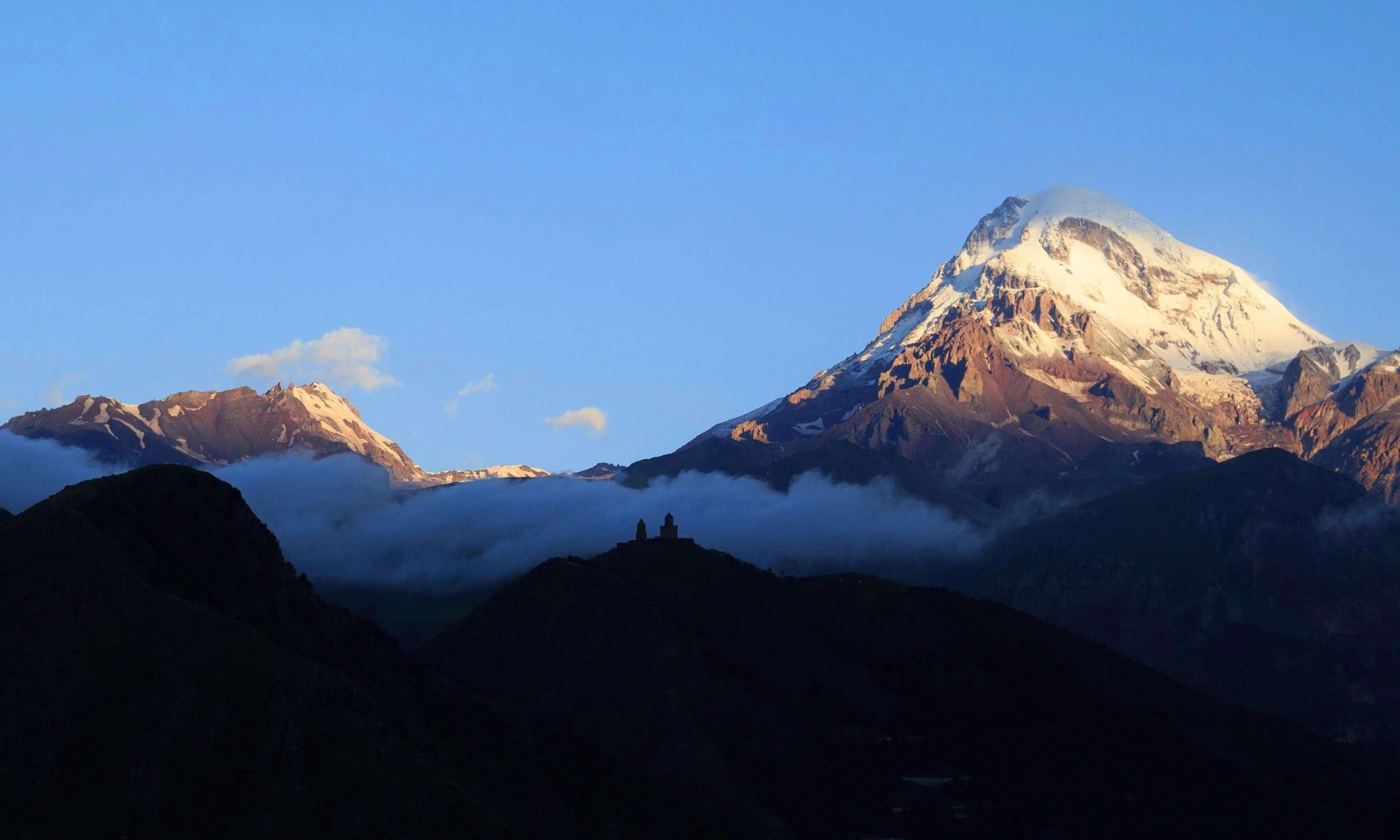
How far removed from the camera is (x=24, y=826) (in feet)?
626

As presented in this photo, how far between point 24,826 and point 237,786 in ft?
65.6

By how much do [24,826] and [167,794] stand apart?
13203mm

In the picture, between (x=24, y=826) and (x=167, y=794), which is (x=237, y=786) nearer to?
(x=167, y=794)

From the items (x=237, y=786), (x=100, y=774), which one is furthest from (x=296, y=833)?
(x=100, y=774)

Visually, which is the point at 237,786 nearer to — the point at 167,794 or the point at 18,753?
the point at 167,794

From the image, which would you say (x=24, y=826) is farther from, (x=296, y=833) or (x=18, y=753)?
(x=296, y=833)

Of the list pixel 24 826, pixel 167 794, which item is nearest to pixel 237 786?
pixel 167 794

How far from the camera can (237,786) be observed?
653ft

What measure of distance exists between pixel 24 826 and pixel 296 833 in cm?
2509

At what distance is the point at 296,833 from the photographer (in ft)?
648

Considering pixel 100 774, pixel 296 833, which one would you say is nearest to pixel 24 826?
pixel 100 774

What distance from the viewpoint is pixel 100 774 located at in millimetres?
198000

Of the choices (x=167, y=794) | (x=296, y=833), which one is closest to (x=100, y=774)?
(x=167, y=794)

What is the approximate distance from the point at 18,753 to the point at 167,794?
15.7m
